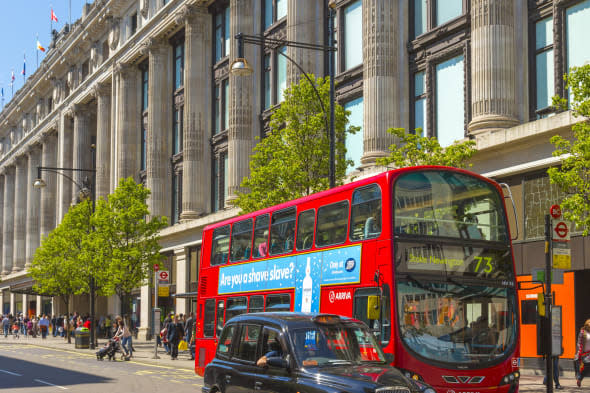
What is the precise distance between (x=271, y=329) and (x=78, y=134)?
210ft

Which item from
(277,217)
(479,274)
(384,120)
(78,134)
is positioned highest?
(78,134)

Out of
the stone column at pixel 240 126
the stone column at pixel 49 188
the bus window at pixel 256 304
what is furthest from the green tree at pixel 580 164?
the stone column at pixel 49 188

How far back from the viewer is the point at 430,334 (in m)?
13.3

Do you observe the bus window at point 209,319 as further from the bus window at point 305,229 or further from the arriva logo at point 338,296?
the arriva logo at point 338,296

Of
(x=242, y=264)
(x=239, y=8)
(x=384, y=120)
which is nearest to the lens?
(x=242, y=264)

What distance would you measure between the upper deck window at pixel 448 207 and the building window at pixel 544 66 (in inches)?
443

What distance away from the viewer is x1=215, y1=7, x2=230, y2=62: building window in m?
48.0

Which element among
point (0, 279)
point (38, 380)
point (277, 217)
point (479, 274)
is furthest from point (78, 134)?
point (479, 274)

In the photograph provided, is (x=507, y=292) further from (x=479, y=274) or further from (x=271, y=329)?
(x=271, y=329)

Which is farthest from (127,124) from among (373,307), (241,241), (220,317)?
(373,307)

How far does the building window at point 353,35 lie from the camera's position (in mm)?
34625

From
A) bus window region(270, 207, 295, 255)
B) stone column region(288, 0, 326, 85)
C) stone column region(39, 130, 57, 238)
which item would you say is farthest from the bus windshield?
stone column region(39, 130, 57, 238)

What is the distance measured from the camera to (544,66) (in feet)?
83.1

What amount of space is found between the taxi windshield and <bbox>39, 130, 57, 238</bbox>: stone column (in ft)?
245
